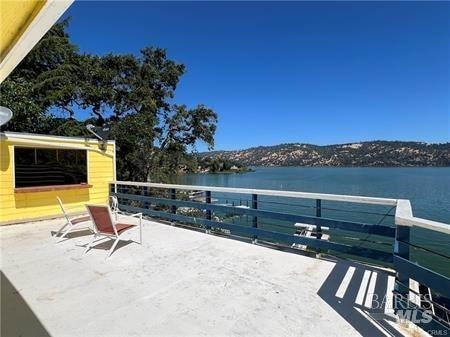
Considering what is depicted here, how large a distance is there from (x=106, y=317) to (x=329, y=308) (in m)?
1.91

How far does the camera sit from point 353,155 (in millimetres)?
83812

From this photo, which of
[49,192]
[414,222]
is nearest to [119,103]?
[49,192]

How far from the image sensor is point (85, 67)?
12227 millimetres

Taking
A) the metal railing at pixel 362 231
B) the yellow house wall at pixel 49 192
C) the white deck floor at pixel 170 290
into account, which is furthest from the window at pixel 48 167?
the white deck floor at pixel 170 290

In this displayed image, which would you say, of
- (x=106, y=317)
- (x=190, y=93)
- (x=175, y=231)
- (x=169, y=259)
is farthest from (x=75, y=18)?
(x=106, y=317)

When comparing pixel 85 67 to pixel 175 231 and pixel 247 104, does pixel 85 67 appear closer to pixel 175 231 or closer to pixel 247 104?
pixel 175 231

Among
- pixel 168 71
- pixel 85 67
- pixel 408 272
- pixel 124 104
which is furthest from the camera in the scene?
pixel 168 71

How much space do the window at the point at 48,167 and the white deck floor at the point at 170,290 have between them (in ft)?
9.31

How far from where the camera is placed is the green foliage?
1116 centimetres

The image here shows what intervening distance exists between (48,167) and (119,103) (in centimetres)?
646

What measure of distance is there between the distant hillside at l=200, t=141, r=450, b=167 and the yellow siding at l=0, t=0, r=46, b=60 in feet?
191

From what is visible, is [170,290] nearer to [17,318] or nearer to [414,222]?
[17,318]

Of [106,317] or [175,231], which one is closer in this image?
[106,317]

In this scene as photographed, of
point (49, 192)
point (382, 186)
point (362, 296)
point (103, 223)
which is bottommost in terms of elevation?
point (382, 186)
